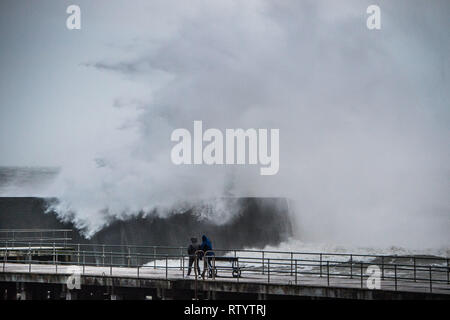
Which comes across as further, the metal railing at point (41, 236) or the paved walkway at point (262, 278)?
the metal railing at point (41, 236)

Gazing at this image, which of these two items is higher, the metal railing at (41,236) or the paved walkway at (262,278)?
the metal railing at (41,236)

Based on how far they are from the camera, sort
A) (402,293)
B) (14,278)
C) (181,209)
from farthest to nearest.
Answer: (181,209) → (14,278) → (402,293)

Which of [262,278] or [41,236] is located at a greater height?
[41,236]

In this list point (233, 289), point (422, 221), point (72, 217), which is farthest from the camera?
point (422, 221)

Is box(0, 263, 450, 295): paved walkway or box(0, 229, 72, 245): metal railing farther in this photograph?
box(0, 229, 72, 245): metal railing

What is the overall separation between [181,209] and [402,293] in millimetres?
64711

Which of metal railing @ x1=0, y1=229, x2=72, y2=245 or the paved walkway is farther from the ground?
metal railing @ x1=0, y1=229, x2=72, y2=245

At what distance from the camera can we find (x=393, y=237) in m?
98.1

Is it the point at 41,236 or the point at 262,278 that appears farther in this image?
the point at 41,236

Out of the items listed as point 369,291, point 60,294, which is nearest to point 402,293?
point 369,291

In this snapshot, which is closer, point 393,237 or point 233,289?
point 233,289

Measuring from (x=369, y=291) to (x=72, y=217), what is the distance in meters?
56.0

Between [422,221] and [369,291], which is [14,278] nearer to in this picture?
[369,291]
